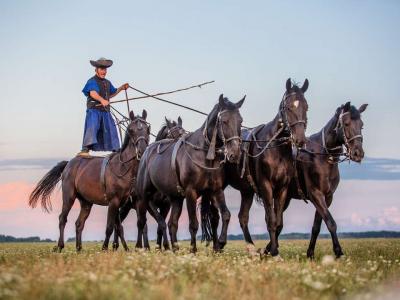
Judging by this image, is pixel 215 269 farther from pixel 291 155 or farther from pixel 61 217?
Answer: pixel 61 217

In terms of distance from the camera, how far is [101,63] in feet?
60.3

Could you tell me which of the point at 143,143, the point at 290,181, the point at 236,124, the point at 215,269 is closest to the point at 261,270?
the point at 215,269

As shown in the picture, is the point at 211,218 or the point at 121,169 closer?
the point at 211,218

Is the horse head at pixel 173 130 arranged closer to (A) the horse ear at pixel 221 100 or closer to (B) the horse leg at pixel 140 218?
(B) the horse leg at pixel 140 218

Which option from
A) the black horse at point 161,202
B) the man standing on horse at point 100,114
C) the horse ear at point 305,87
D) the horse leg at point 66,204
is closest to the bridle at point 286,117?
the horse ear at point 305,87

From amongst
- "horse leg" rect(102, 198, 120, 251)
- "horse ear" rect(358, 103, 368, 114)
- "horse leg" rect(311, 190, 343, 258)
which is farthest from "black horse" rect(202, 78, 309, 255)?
"horse leg" rect(102, 198, 120, 251)

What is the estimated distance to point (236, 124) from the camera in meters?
13.3

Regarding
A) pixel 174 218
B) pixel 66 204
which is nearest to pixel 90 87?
pixel 66 204

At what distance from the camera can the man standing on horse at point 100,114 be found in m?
18.2

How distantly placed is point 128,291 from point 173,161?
7.97 meters

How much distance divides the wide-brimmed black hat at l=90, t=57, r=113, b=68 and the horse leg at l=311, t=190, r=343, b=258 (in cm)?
725

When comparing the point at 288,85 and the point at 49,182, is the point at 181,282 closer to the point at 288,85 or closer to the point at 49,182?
the point at 288,85

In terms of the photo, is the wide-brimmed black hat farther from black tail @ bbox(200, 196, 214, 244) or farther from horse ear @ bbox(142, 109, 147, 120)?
black tail @ bbox(200, 196, 214, 244)

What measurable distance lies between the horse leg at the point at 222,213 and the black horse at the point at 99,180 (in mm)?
3323
